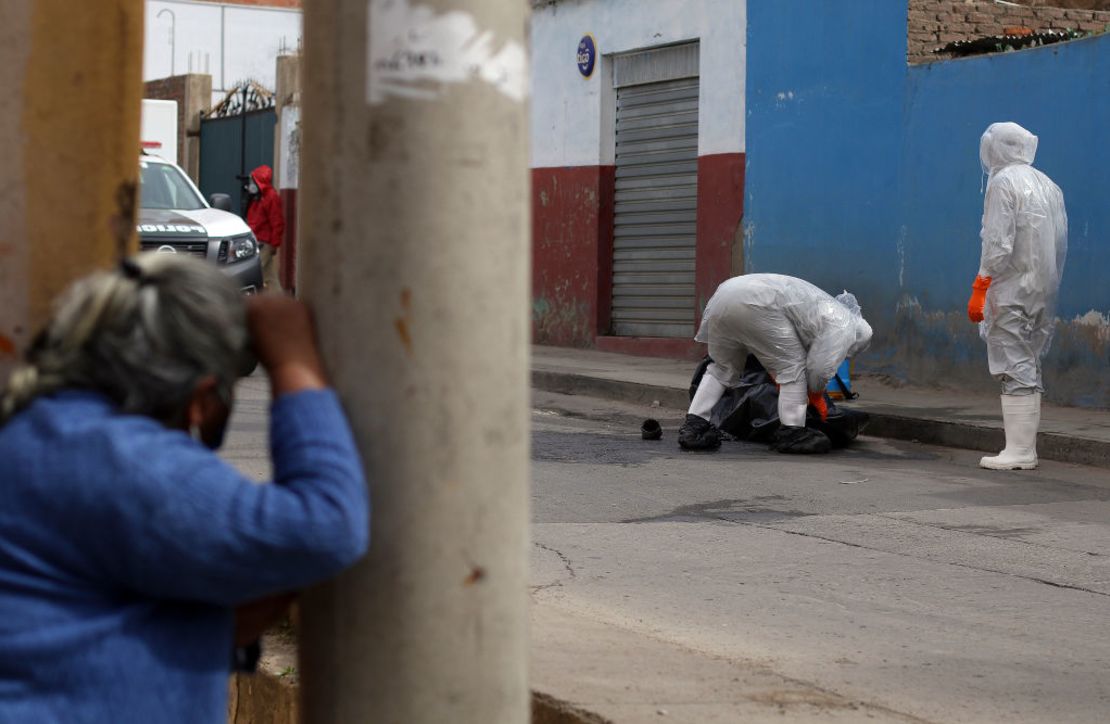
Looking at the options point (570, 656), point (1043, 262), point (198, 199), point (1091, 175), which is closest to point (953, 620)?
point (570, 656)

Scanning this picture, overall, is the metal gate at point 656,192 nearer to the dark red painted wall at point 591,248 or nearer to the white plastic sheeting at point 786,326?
the dark red painted wall at point 591,248

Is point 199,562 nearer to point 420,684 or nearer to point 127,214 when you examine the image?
point 420,684

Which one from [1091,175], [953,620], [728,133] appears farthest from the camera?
[728,133]

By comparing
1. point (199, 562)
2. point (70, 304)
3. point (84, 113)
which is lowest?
point (199, 562)

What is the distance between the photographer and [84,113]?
2717 millimetres

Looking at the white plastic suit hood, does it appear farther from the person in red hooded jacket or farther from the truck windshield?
the person in red hooded jacket

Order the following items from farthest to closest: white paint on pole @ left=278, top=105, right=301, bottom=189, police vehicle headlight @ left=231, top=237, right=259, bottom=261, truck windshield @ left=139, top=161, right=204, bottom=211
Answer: white paint on pole @ left=278, top=105, right=301, bottom=189 < truck windshield @ left=139, top=161, right=204, bottom=211 < police vehicle headlight @ left=231, top=237, right=259, bottom=261

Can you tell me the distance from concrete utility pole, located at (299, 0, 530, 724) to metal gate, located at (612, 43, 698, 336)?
14174 millimetres

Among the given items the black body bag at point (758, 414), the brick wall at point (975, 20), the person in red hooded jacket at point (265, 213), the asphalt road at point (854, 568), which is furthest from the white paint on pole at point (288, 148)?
the asphalt road at point (854, 568)

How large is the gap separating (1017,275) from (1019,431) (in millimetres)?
926

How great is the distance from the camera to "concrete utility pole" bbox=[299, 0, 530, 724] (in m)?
2.26

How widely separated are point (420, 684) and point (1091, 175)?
35.5ft

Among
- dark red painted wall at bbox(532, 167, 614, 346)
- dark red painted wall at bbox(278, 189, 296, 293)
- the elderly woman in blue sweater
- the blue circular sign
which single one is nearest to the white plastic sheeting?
dark red painted wall at bbox(532, 167, 614, 346)

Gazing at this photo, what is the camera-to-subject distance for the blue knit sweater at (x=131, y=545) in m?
2.07
